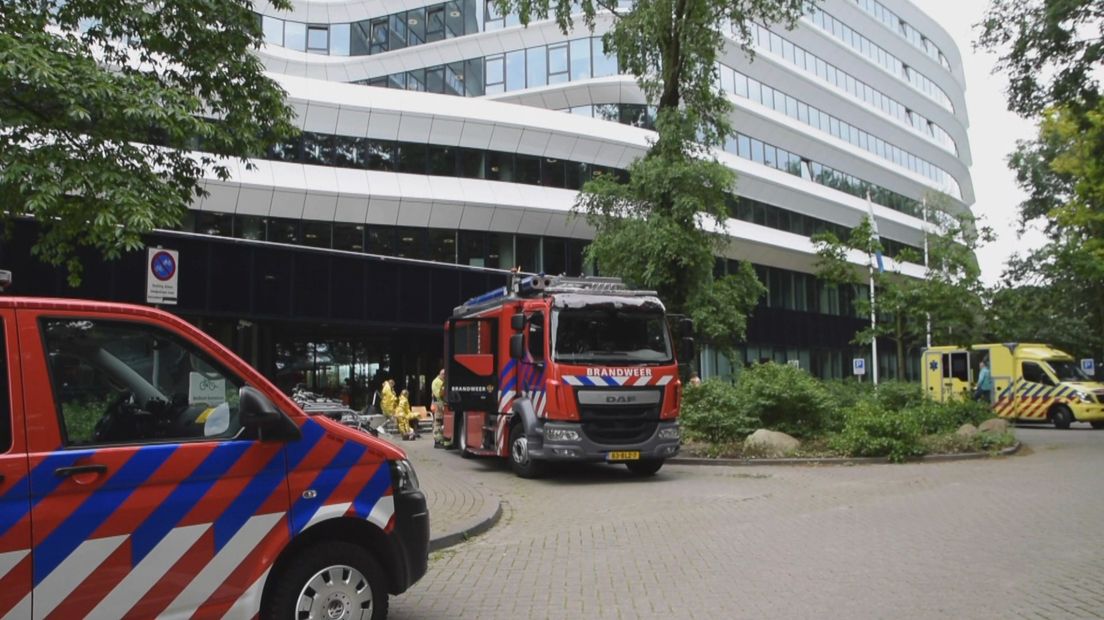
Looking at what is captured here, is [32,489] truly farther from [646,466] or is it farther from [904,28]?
[904,28]

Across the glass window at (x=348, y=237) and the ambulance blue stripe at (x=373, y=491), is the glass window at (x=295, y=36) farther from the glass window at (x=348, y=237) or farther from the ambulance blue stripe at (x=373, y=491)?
the ambulance blue stripe at (x=373, y=491)

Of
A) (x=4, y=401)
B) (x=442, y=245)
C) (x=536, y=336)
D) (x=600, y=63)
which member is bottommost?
(x=4, y=401)

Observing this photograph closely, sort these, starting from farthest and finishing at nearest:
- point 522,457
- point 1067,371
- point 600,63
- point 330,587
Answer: point 600,63 < point 1067,371 < point 522,457 < point 330,587

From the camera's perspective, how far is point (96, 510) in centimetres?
399

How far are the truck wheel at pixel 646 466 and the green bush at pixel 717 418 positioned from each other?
2.74 meters

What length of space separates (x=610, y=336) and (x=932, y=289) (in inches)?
708

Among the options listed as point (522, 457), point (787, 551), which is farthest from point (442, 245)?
point (787, 551)

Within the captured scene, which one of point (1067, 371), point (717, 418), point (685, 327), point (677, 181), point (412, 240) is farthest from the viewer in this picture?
point (412, 240)

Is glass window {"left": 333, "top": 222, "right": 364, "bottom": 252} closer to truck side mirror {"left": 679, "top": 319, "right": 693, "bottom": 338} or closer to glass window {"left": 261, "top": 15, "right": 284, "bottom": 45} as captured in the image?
glass window {"left": 261, "top": 15, "right": 284, "bottom": 45}

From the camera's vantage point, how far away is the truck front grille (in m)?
13.0

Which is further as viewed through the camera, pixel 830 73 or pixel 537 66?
pixel 830 73

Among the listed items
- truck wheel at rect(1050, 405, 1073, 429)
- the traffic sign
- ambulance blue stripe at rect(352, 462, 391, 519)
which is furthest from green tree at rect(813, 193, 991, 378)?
ambulance blue stripe at rect(352, 462, 391, 519)

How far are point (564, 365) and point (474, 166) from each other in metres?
18.5

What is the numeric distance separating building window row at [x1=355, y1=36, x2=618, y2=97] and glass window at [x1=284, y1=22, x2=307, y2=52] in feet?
15.9
